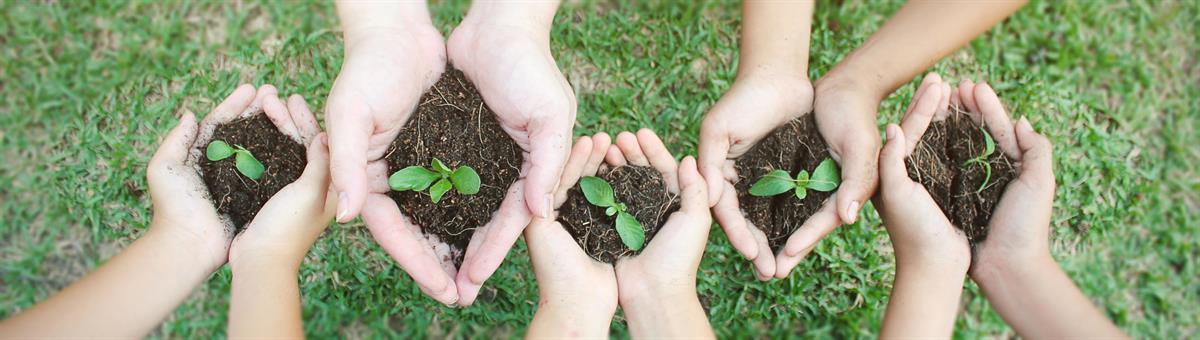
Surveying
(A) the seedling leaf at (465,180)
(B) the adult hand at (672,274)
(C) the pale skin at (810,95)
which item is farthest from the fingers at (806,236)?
(A) the seedling leaf at (465,180)

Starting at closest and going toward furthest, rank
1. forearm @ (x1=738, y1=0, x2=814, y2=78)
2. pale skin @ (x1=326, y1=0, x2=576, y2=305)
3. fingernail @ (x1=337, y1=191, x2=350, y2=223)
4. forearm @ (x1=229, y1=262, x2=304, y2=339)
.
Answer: fingernail @ (x1=337, y1=191, x2=350, y2=223)
pale skin @ (x1=326, y1=0, x2=576, y2=305)
forearm @ (x1=229, y1=262, x2=304, y2=339)
forearm @ (x1=738, y1=0, x2=814, y2=78)

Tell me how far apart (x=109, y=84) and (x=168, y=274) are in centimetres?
145

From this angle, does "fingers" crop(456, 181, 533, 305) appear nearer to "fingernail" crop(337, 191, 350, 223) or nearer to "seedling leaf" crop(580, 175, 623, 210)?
"seedling leaf" crop(580, 175, 623, 210)

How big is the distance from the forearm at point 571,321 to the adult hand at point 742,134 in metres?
0.53

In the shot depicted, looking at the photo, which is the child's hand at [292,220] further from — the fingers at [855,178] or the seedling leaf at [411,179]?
the fingers at [855,178]

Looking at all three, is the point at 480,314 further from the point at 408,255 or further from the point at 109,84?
the point at 109,84

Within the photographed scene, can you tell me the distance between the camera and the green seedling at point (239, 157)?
255cm

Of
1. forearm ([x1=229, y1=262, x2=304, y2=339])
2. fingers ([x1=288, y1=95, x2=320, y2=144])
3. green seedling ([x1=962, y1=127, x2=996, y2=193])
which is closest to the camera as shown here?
forearm ([x1=229, y1=262, x2=304, y2=339])

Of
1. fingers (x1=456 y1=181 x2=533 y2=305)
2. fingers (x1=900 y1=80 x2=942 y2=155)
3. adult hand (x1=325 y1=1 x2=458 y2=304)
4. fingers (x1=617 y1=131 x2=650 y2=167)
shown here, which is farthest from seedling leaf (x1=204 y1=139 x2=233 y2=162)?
fingers (x1=900 y1=80 x2=942 y2=155)

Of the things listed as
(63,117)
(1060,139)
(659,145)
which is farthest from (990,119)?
(63,117)

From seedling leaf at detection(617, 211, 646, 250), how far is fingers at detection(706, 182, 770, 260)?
0.32m

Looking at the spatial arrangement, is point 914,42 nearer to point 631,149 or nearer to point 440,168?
point 631,149

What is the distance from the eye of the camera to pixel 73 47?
141 inches

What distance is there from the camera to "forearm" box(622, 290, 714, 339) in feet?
8.16
